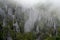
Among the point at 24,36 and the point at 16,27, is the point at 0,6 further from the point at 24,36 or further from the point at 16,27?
the point at 24,36

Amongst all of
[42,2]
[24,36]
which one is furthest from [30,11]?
[24,36]

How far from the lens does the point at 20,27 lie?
9.91 feet

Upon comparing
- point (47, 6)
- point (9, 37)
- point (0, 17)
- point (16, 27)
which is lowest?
point (9, 37)

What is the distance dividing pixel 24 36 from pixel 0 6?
855 millimetres

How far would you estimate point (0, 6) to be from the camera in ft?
10.1

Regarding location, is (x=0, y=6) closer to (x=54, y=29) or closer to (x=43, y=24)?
(x=43, y=24)

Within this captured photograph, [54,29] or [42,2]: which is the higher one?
[42,2]

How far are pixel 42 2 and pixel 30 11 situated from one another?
353 millimetres

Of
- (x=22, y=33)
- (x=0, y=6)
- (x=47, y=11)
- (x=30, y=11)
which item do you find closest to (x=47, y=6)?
(x=47, y=11)

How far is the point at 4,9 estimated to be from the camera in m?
3.07

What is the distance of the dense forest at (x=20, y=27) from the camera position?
2.95 m

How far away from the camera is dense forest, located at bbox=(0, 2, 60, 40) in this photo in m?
2.95

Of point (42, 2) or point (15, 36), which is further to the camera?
point (42, 2)

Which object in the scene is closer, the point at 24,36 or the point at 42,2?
the point at 24,36
